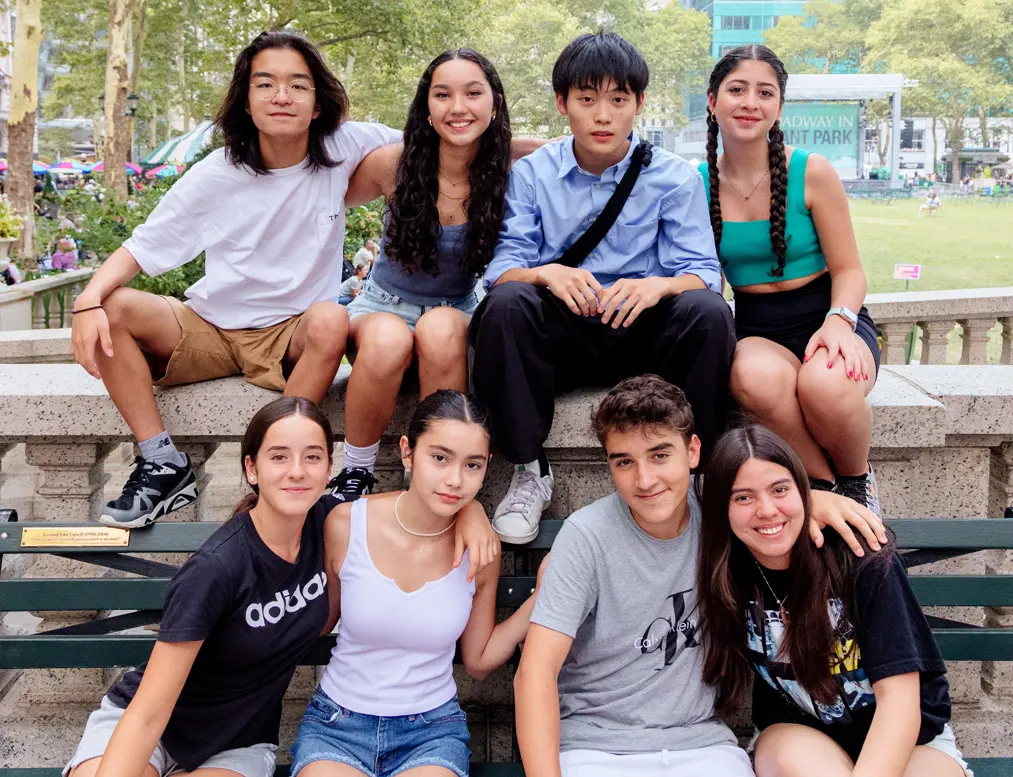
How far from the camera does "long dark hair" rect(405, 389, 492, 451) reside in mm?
2387

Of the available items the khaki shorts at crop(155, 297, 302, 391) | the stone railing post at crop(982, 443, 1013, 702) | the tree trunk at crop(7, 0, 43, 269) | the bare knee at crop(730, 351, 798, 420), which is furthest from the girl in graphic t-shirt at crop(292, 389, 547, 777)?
the tree trunk at crop(7, 0, 43, 269)

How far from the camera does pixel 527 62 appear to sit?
35.3 meters

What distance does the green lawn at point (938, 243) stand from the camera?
19.9 meters

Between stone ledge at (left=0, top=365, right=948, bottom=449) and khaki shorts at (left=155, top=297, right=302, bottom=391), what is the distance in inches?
1.7

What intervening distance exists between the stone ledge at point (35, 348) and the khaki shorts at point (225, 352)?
444cm

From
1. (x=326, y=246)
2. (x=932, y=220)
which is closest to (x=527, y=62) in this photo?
(x=932, y=220)

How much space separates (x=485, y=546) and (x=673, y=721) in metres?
0.67

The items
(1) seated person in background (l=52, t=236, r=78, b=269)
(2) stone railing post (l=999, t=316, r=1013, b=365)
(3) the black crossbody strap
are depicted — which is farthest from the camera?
(1) seated person in background (l=52, t=236, r=78, b=269)

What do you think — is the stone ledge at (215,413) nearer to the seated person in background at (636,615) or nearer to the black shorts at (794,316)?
the black shorts at (794,316)

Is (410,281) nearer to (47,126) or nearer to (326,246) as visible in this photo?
(326,246)

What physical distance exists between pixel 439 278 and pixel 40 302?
9.64m

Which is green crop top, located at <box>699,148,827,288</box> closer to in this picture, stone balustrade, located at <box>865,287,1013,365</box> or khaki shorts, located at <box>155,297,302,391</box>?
khaki shorts, located at <box>155,297,302,391</box>

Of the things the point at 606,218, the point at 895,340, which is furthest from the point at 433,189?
the point at 895,340

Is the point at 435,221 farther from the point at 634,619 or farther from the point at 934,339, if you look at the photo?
the point at 934,339
